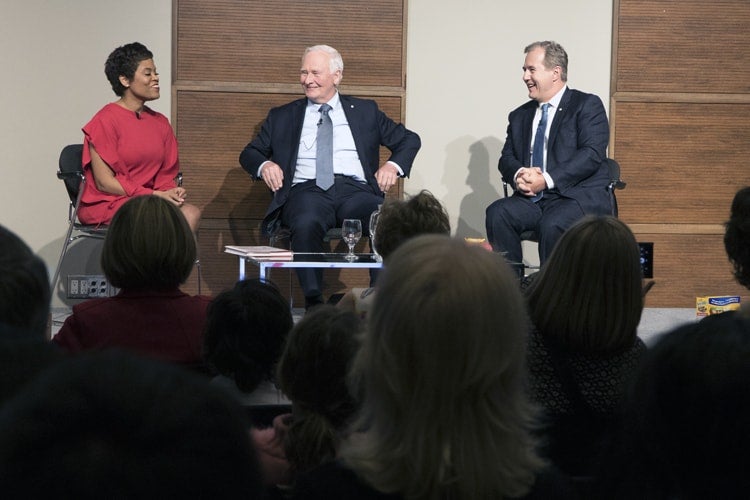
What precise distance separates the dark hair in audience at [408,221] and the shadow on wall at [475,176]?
10.9 ft

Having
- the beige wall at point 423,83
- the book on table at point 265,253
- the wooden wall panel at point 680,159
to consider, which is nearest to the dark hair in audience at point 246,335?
the book on table at point 265,253

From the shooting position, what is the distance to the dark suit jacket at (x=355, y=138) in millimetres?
5566

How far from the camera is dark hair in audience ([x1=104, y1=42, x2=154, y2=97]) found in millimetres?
5297

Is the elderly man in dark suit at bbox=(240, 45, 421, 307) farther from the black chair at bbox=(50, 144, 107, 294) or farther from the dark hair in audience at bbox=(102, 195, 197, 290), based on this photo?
the dark hair in audience at bbox=(102, 195, 197, 290)

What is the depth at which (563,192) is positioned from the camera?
17.6 feet

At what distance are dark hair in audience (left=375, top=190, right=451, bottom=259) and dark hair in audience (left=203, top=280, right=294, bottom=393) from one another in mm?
880

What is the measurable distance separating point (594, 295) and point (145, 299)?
3.38 feet

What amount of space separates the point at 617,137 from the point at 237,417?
5898 mm

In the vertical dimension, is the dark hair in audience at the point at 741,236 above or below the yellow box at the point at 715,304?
above

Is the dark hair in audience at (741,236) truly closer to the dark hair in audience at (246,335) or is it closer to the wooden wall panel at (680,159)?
the dark hair in audience at (246,335)

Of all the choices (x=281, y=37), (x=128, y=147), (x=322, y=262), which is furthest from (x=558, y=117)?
(x=128, y=147)

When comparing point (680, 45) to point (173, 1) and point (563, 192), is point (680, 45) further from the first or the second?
point (173, 1)

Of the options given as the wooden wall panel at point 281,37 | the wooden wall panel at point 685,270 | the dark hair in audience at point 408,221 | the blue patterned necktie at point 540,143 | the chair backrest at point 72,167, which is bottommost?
the wooden wall panel at point 685,270

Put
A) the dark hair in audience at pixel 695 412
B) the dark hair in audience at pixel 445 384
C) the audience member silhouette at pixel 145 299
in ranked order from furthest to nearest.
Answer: the audience member silhouette at pixel 145 299, the dark hair in audience at pixel 445 384, the dark hair in audience at pixel 695 412
